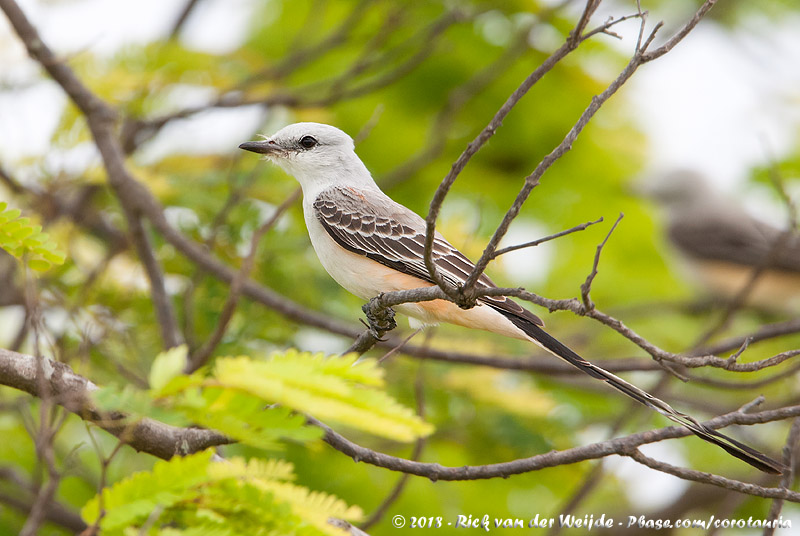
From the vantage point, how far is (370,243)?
4.80 meters

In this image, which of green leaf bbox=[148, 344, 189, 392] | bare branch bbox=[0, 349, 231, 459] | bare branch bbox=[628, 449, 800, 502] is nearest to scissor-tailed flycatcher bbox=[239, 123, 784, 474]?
bare branch bbox=[628, 449, 800, 502]

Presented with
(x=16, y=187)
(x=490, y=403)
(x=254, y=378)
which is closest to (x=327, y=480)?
(x=490, y=403)

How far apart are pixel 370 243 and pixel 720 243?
7903 millimetres

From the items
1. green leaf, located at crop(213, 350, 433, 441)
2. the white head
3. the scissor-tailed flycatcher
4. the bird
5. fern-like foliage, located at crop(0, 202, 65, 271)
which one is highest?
the bird

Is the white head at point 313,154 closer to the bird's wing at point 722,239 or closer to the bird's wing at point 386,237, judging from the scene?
the bird's wing at point 386,237

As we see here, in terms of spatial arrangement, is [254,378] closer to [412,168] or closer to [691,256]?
[412,168]

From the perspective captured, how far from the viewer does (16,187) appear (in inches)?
243

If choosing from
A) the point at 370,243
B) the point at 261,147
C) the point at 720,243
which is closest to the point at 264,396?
the point at 370,243

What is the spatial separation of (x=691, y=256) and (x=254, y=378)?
32.3ft

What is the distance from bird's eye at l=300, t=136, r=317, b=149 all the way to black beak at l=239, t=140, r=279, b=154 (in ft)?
0.62

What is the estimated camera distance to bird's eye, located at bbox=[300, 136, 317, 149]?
5465 mm

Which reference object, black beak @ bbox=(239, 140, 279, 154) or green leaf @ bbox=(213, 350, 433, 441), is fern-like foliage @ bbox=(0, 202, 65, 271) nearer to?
green leaf @ bbox=(213, 350, 433, 441)

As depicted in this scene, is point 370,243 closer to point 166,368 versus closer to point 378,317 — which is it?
point 378,317

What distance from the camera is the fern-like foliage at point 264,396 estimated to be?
1.90 meters
